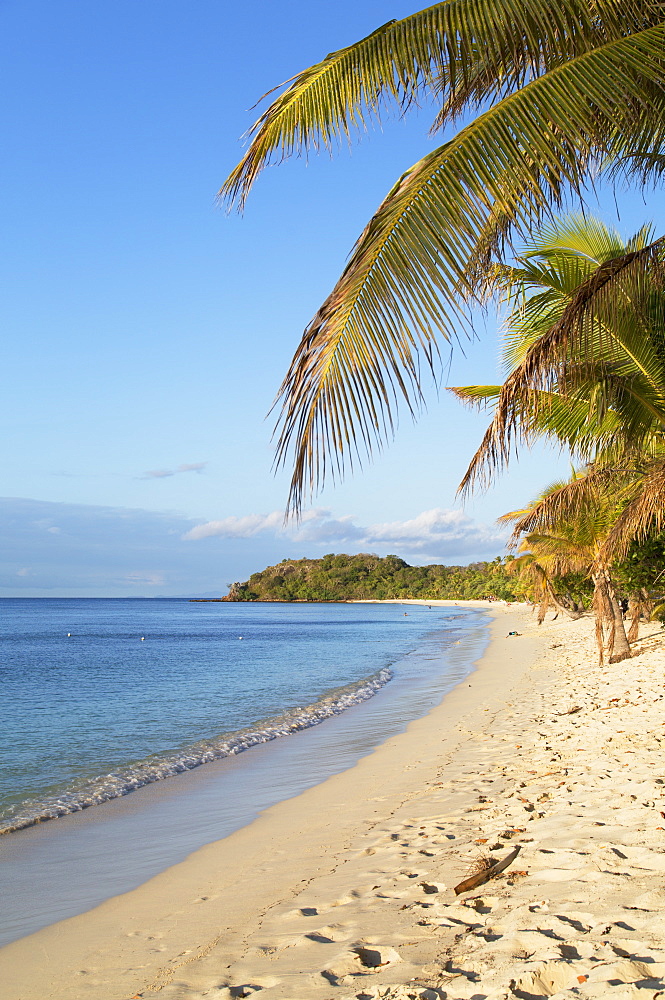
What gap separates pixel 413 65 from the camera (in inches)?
136

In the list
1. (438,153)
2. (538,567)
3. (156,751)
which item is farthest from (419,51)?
(538,567)

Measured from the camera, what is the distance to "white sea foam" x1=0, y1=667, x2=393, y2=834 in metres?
7.91

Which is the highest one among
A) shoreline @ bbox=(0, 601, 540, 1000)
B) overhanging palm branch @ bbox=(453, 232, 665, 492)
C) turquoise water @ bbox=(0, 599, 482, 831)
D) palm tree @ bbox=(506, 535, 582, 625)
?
overhanging palm branch @ bbox=(453, 232, 665, 492)

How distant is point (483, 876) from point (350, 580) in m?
170

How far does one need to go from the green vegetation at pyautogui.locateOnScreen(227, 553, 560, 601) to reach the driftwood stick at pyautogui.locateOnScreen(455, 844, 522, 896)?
146m

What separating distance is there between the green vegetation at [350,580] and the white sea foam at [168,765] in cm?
13609

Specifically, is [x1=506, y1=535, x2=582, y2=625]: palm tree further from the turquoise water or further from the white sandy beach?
the white sandy beach

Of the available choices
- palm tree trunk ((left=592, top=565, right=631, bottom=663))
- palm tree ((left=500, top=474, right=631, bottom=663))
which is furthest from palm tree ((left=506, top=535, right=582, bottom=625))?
palm tree trunk ((left=592, top=565, right=631, bottom=663))

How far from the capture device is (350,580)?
569ft

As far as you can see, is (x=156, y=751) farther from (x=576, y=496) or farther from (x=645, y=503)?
(x=645, y=503)

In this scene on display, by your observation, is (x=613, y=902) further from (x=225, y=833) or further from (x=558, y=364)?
(x=225, y=833)

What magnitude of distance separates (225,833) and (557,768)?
3.23 metres

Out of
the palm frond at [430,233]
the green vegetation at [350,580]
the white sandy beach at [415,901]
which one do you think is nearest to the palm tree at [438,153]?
the palm frond at [430,233]

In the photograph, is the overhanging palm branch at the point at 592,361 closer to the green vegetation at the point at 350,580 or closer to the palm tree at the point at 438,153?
the palm tree at the point at 438,153
